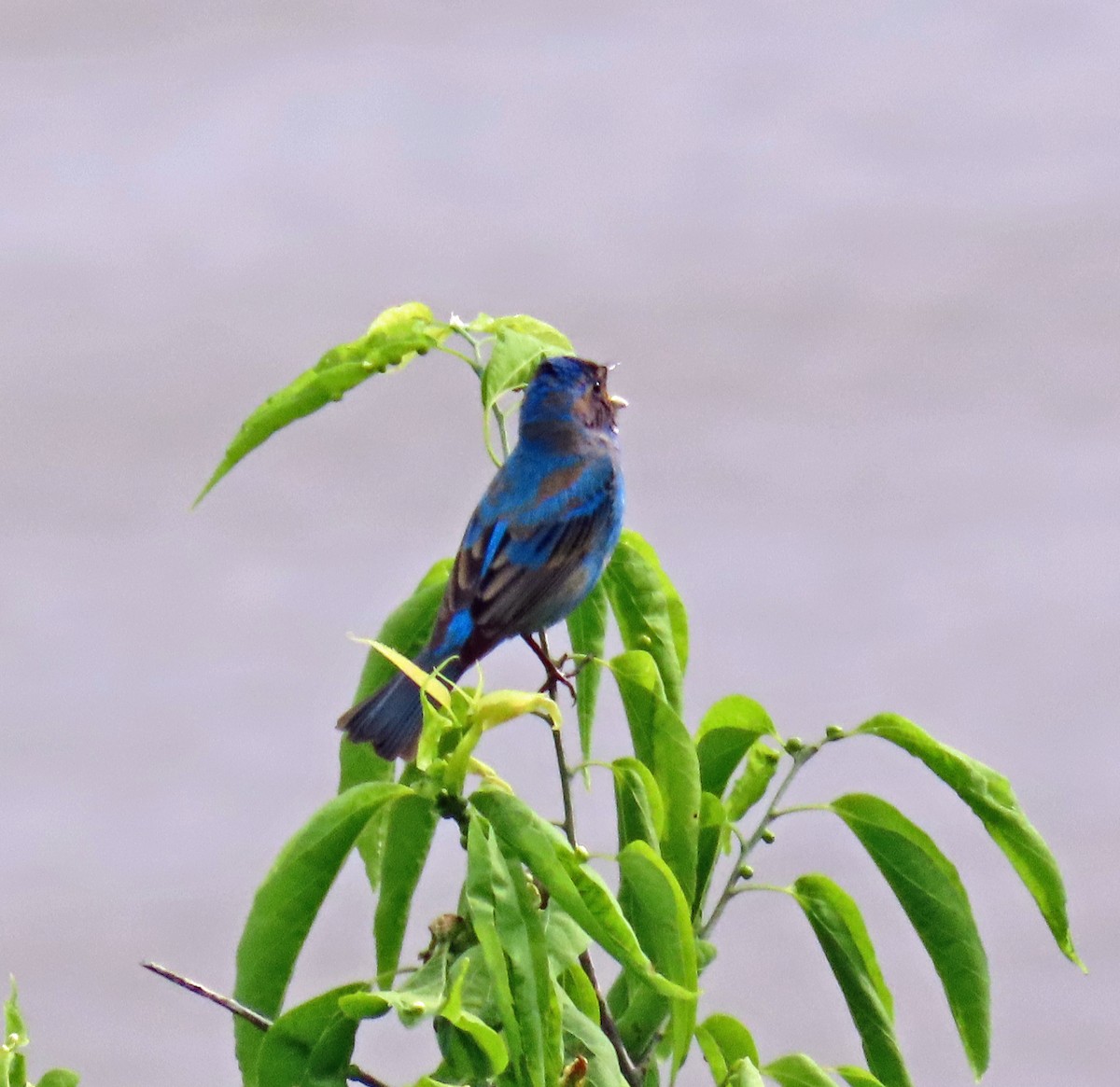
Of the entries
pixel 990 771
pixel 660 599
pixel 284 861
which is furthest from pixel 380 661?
pixel 990 771

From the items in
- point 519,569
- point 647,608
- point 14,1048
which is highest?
point 519,569

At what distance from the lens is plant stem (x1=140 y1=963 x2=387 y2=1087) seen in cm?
199

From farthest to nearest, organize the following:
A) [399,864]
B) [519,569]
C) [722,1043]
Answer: [519,569] < [399,864] < [722,1043]

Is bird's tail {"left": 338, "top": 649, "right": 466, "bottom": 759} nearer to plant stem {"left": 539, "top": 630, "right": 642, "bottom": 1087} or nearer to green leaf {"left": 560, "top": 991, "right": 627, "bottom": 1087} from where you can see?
plant stem {"left": 539, "top": 630, "right": 642, "bottom": 1087}

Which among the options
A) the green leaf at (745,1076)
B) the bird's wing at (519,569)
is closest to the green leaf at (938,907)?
the green leaf at (745,1076)

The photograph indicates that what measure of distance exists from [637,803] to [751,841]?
264 mm

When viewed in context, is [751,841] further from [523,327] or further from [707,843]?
[523,327]

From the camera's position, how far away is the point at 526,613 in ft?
10.8

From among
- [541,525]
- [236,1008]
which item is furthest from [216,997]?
[541,525]

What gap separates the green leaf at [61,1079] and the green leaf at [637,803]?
0.80 meters

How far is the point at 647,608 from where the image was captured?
2584 millimetres

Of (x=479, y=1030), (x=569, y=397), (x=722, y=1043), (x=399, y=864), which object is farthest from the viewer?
(x=569, y=397)

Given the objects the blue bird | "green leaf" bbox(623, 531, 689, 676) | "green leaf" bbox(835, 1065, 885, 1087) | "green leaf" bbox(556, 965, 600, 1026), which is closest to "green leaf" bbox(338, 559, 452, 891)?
the blue bird

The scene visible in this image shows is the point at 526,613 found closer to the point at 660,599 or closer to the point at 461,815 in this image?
the point at 660,599
